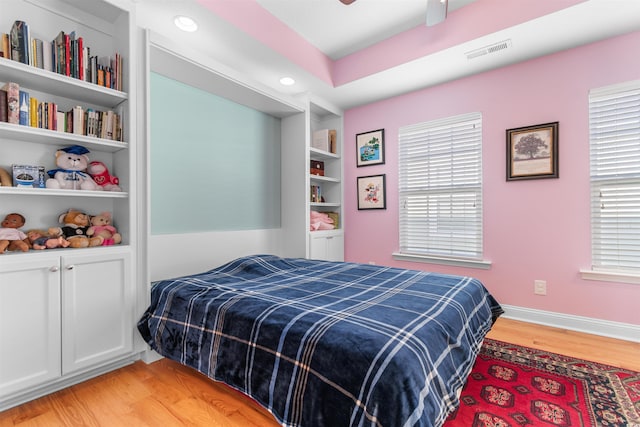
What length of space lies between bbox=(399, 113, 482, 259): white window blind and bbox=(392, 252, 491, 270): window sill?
4cm

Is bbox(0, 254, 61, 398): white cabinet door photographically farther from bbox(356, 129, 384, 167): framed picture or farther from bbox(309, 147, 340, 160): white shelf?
bbox(356, 129, 384, 167): framed picture

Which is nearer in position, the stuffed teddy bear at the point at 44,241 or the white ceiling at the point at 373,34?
the stuffed teddy bear at the point at 44,241

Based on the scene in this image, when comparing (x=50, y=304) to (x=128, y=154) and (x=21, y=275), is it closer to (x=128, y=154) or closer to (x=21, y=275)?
(x=21, y=275)

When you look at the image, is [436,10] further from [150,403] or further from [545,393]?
[150,403]

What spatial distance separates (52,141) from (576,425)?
3.12 metres

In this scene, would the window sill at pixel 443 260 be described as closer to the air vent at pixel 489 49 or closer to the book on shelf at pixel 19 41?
the air vent at pixel 489 49

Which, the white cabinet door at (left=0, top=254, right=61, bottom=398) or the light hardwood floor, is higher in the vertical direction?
the white cabinet door at (left=0, top=254, right=61, bottom=398)

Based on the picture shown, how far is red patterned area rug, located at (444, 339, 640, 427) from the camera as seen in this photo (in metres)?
1.42

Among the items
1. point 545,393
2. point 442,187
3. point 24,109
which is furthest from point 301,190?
point 545,393

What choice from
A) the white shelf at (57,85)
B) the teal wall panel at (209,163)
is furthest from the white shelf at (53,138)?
the teal wall panel at (209,163)

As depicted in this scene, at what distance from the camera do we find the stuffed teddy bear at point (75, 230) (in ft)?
5.74

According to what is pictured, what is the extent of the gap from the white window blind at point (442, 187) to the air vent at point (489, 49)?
0.58m

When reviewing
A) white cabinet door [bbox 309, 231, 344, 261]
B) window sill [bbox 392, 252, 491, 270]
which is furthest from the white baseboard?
white cabinet door [bbox 309, 231, 344, 261]

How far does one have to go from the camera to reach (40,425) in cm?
139
